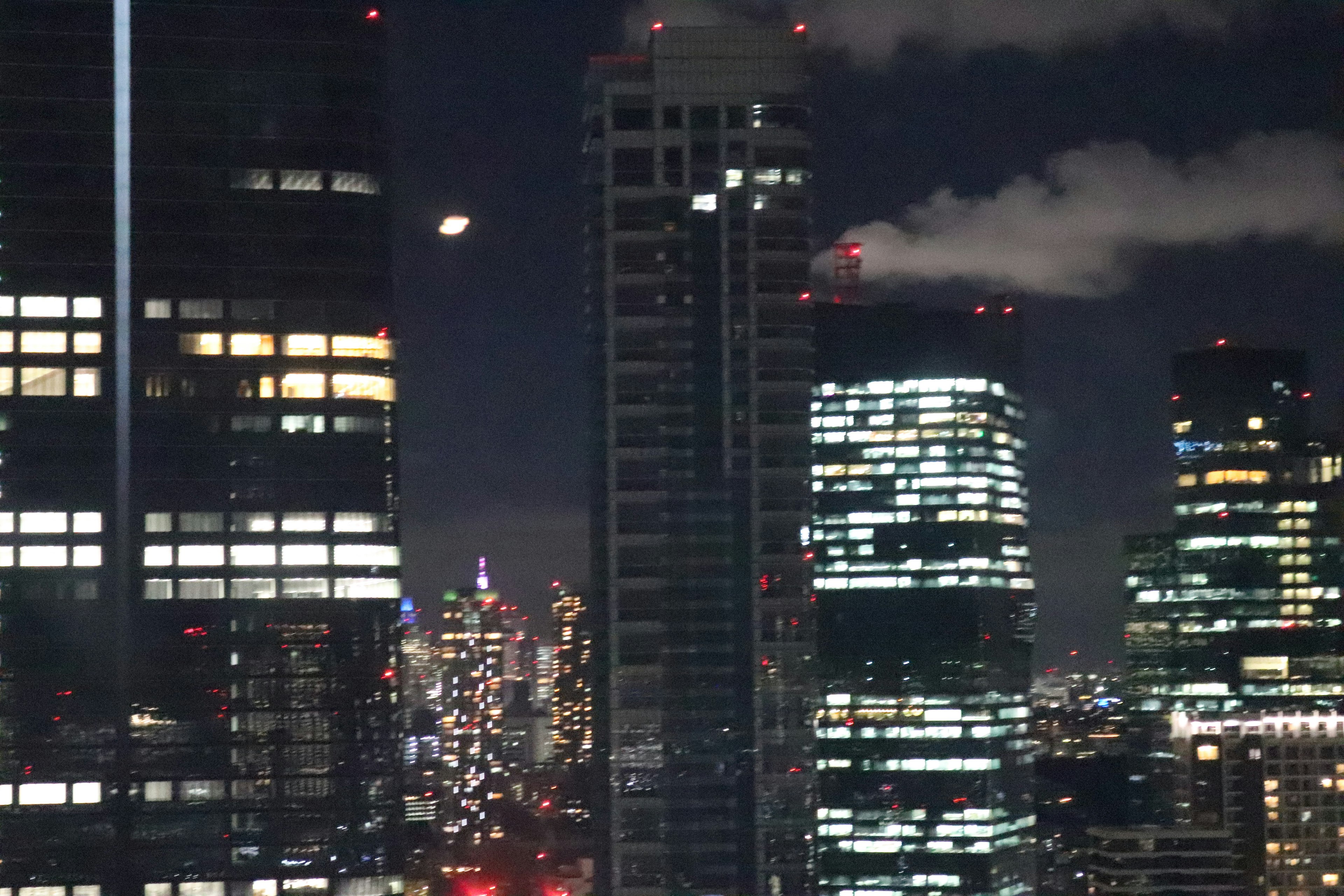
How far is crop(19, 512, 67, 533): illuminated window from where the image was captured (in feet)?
103

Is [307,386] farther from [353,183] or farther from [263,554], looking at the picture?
[353,183]

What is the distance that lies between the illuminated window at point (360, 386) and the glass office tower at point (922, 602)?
932 inches

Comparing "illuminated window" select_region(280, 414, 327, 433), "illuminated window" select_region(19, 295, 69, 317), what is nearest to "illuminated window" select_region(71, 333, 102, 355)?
"illuminated window" select_region(19, 295, 69, 317)

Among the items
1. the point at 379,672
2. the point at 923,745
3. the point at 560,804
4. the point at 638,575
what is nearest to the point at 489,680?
the point at 560,804

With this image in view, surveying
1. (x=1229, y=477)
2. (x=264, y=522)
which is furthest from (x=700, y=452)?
(x=1229, y=477)

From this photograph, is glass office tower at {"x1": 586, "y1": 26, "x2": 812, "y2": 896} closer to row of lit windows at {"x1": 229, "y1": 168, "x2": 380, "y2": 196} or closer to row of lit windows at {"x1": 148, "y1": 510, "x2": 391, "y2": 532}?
row of lit windows at {"x1": 148, "y1": 510, "x2": 391, "y2": 532}

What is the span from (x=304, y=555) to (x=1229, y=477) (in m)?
46.4

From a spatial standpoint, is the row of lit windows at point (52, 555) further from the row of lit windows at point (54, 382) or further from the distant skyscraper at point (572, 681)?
the distant skyscraper at point (572, 681)

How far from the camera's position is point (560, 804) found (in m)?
58.9

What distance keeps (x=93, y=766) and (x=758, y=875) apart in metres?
14.1

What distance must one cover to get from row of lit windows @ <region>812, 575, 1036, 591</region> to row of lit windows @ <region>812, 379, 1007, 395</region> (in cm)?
548

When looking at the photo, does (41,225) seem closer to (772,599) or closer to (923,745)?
(772,599)

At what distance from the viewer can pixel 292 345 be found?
3161 cm

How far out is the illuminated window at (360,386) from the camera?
31.5m
